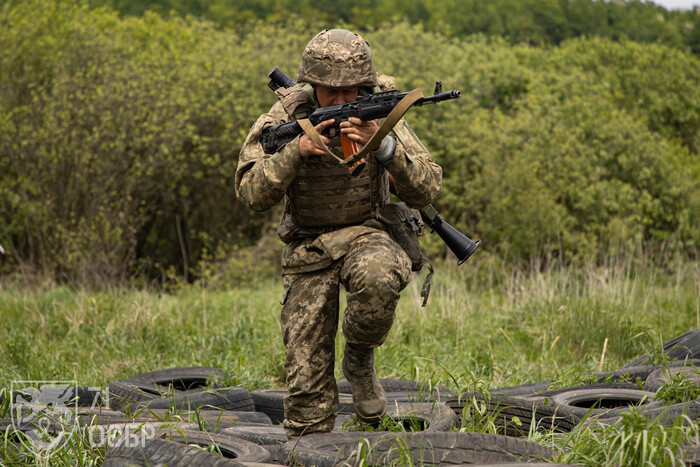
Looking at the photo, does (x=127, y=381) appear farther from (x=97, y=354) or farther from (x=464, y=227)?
(x=464, y=227)

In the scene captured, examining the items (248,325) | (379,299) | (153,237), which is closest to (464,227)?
(153,237)

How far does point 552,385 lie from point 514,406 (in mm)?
1631

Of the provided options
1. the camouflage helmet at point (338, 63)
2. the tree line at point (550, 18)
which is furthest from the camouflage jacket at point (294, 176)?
the tree line at point (550, 18)

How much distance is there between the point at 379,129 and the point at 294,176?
1.72ft

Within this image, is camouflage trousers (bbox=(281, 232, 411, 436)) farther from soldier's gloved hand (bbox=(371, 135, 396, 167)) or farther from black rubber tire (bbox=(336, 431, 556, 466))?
black rubber tire (bbox=(336, 431, 556, 466))

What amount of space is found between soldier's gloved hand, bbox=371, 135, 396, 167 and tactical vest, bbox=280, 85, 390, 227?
259 millimetres

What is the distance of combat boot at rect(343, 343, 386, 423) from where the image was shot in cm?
439

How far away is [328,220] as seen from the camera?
4414 millimetres

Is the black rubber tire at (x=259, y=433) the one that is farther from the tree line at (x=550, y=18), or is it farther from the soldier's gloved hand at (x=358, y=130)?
the tree line at (x=550, y=18)

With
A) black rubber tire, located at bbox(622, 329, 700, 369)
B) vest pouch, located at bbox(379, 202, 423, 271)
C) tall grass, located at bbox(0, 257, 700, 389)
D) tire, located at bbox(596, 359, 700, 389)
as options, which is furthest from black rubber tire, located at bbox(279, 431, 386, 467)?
black rubber tire, located at bbox(622, 329, 700, 369)

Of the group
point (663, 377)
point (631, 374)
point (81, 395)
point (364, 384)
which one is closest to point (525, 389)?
point (631, 374)

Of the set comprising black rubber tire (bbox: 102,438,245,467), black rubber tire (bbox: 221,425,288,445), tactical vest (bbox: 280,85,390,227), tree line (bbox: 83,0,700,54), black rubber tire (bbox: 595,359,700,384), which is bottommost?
black rubber tire (bbox: 221,425,288,445)

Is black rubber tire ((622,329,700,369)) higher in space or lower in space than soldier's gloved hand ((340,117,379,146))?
lower

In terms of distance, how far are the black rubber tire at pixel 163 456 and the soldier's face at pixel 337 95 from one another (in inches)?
77.0
